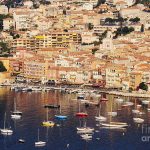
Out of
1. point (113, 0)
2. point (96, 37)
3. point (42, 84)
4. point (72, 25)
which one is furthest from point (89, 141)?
point (113, 0)

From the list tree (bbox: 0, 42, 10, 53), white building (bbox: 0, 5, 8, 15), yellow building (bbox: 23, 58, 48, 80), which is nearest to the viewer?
yellow building (bbox: 23, 58, 48, 80)

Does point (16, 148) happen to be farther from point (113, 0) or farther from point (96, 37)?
point (113, 0)

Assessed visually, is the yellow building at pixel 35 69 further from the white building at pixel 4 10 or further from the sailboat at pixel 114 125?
the white building at pixel 4 10

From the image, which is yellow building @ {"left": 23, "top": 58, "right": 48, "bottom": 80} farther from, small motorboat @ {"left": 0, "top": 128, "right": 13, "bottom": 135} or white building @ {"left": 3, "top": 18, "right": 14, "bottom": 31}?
small motorboat @ {"left": 0, "top": 128, "right": 13, "bottom": 135}

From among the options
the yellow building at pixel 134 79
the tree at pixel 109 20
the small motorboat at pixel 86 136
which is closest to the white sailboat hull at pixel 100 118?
the small motorboat at pixel 86 136

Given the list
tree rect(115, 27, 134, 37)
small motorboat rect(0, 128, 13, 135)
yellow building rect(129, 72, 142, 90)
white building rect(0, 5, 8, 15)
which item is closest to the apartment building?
white building rect(0, 5, 8, 15)

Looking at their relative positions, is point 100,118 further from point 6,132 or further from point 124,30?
point 124,30
